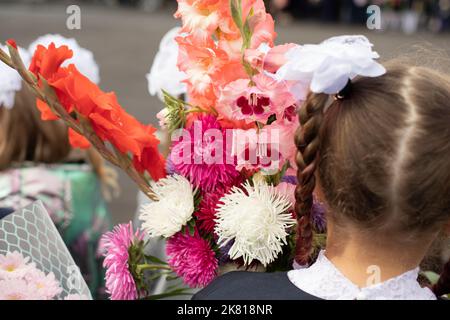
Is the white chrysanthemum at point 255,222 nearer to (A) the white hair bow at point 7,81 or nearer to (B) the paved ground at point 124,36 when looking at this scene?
(A) the white hair bow at point 7,81

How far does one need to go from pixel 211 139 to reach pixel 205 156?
3 centimetres

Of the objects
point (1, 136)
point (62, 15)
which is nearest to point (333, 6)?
point (62, 15)

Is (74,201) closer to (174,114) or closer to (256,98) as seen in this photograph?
(174,114)

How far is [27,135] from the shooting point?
244 centimetres

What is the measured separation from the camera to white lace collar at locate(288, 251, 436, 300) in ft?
3.71

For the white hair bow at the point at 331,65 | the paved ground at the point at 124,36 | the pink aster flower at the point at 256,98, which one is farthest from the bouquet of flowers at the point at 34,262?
the paved ground at the point at 124,36

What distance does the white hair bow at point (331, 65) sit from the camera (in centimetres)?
113

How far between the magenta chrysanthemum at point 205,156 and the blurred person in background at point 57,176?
1.11 m

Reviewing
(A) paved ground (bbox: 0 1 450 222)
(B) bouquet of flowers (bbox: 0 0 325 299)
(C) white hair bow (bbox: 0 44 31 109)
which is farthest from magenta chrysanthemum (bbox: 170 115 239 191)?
Answer: (A) paved ground (bbox: 0 1 450 222)

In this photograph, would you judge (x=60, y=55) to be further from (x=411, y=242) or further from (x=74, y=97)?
(x=411, y=242)

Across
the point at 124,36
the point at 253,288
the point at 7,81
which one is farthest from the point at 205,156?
the point at 124,36

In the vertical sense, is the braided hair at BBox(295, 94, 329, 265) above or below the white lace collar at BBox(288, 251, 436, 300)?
above

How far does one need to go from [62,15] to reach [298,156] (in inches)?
504

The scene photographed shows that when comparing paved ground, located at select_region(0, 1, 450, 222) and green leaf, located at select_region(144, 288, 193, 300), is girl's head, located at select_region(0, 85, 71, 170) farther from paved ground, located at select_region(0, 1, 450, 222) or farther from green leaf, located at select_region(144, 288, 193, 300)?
paved ground, located at select_region(0, 1, 450, 222)
